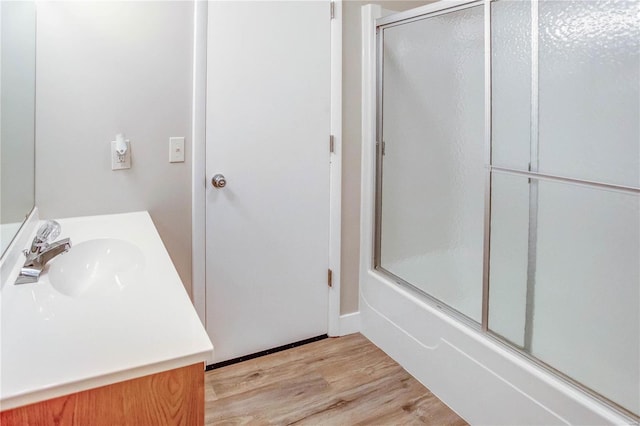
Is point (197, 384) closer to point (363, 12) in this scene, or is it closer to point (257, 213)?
point (257, 213)

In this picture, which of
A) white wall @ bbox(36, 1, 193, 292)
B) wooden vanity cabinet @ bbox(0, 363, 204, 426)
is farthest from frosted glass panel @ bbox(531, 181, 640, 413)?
white wall @ bbox(36, 1, 193, 292)

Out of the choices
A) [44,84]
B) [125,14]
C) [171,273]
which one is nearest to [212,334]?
[171,273]

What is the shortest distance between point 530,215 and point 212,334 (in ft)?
5.22

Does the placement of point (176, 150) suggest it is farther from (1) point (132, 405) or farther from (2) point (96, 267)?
(1) point (132, 405)

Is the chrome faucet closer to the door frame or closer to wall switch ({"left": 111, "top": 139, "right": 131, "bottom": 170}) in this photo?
wall switch ({"left": 111, "top": 139, "right": 131, "bottom": 170})

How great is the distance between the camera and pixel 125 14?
188 centimetres

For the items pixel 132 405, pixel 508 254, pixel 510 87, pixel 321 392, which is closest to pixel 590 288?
pixel 508 254

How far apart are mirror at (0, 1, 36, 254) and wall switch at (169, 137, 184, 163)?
0.54 m

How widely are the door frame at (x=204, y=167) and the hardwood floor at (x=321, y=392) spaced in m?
0.28

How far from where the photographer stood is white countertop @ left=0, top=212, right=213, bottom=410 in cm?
77

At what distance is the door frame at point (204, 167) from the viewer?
204 cm

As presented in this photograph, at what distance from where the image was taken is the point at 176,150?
2.06 meters

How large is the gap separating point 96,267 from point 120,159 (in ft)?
1.94

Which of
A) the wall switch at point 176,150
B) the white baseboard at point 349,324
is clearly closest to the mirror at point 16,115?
the wall switch at point 176,150
